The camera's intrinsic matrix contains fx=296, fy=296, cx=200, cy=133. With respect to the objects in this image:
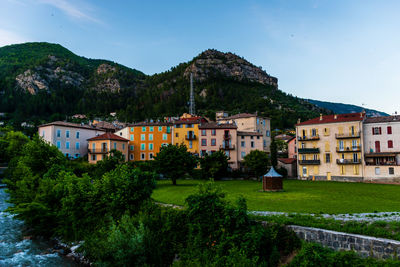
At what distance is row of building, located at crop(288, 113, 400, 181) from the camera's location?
159 feet

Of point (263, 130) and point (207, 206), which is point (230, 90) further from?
point (207, 206)

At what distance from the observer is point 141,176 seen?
23.4 meters

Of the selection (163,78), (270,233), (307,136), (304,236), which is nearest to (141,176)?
(270,233)

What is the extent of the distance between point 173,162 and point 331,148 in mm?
29273

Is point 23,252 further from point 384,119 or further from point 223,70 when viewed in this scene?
point 223,70

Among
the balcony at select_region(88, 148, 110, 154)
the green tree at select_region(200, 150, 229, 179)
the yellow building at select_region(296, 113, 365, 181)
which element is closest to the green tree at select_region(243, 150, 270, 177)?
the green tree at select_region(200, 150, 229, 179)

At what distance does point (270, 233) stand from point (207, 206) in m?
3.90

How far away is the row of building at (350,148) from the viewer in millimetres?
48594

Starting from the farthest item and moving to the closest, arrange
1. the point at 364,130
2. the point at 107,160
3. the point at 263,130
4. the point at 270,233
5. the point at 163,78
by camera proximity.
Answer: the point at 163,78 < the point at 263,130 < the point at 364,130 < the point at 107,160 < the point at 270,233

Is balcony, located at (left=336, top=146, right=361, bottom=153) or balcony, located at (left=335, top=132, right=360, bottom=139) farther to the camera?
balcony, located at (left=335, top=132, right=360, bottom=139)

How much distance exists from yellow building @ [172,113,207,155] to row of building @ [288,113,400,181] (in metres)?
21.3

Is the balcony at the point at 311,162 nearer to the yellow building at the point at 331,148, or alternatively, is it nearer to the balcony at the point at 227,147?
the yellow building at the point at 331,148

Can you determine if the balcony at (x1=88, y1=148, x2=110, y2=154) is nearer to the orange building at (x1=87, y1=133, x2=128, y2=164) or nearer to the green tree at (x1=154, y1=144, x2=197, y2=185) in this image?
the orange building at (x1=87, y1=133, x2=128, y2=164)

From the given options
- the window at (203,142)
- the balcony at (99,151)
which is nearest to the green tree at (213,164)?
the window at (203,142)
